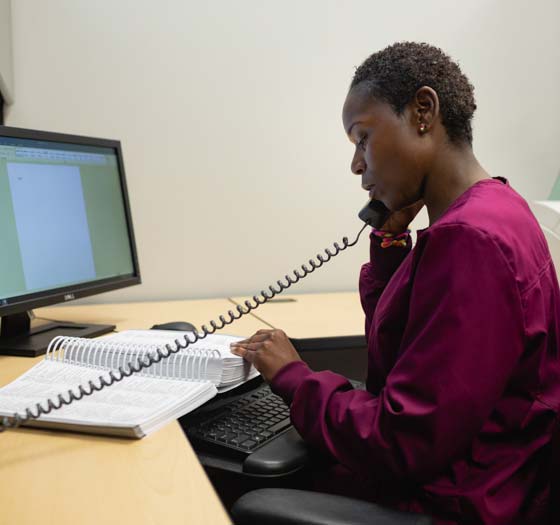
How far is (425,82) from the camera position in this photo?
940 millimetres

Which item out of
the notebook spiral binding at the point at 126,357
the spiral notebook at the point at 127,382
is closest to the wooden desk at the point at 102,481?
the spiral notebook at the point at 127,382

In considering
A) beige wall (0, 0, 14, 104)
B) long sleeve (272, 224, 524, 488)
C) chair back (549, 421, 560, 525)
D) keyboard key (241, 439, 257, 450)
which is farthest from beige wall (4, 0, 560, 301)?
chair back (549, 421, 560, 525)

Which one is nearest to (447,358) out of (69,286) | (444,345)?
(444,345)

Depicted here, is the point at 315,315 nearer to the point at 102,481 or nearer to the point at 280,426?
the point at 280,426

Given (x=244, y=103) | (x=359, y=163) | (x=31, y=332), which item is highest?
(x=244, y=103)

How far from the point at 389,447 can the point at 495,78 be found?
71.7 inches

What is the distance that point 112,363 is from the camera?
1.06 metres

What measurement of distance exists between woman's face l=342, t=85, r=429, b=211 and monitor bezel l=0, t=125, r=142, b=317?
71 centimetres

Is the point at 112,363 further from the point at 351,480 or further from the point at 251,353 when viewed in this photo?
the point at 351,480

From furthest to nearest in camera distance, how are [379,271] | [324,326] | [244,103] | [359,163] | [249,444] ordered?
[244,103] < [324,326] < [379,271] < [359,163] < [249,444]

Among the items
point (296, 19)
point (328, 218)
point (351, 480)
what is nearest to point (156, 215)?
point (328, 218)

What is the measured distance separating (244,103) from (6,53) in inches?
28.2

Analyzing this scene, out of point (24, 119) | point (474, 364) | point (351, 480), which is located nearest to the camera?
point (474, 364)

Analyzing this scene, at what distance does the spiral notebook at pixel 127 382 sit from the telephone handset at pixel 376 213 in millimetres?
409
